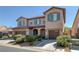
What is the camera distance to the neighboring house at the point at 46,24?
976 cm

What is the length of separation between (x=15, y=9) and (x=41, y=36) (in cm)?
227

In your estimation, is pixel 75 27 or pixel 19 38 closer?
pixel 75 27

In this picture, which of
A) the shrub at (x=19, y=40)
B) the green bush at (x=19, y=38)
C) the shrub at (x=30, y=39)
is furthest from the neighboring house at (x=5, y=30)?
the shrub at (x=30, y=39)

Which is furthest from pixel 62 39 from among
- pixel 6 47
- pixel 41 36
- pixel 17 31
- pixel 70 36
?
pixel 6 47

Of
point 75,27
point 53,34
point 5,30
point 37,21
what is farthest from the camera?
point 37,21

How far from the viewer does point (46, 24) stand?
32.9ft

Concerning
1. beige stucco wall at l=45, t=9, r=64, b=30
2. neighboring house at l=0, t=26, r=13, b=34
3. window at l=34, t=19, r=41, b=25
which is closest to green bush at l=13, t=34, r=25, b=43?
neighboring house at l=0, t=26, r=13, b=34

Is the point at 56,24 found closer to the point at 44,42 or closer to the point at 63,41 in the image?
the point at 63,41

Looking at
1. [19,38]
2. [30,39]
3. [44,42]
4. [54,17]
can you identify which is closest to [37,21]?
[54,17]

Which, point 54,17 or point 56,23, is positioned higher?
point 54,17

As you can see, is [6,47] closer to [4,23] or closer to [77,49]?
[4,23]

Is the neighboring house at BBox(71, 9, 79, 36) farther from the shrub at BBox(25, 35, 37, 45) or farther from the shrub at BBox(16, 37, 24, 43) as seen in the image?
the shrub at BBox(16, 37, 24, 43)

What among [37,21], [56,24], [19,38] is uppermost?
[37,21]

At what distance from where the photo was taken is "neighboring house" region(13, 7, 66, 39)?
9758 millimetres
